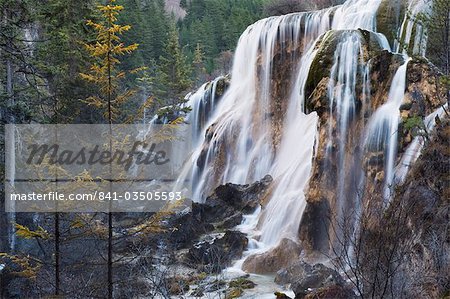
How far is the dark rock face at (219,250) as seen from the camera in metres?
15.3

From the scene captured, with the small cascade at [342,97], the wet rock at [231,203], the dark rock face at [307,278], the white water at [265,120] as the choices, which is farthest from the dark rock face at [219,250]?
the small cascade at [342,97]

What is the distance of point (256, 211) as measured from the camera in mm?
20219

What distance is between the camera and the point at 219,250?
15.7m

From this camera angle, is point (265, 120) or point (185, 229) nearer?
point (185, 229)

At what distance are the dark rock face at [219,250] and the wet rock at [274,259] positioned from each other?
2.72 feet

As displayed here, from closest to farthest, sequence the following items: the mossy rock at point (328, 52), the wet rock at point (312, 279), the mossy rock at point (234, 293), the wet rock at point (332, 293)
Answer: the wet rock at point (332, 293) < the wet rock at point (312, 279) < the mossy rock at point (234, 293) < the mossy rock at point (328, 52)

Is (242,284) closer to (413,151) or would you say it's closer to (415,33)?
(413,151)

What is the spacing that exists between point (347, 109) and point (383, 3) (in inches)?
312

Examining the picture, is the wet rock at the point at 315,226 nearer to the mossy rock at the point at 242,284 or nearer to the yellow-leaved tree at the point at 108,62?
the mossy rock at the point at 242,284

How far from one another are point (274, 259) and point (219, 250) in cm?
187

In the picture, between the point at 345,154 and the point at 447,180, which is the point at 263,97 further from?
the point at 447,180

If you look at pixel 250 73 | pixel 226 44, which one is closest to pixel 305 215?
pixel 250 73

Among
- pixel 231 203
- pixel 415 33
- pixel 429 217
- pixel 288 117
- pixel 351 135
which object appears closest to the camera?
pixel 429 217

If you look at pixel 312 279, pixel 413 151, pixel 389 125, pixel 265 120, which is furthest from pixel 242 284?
pixel 265 120
